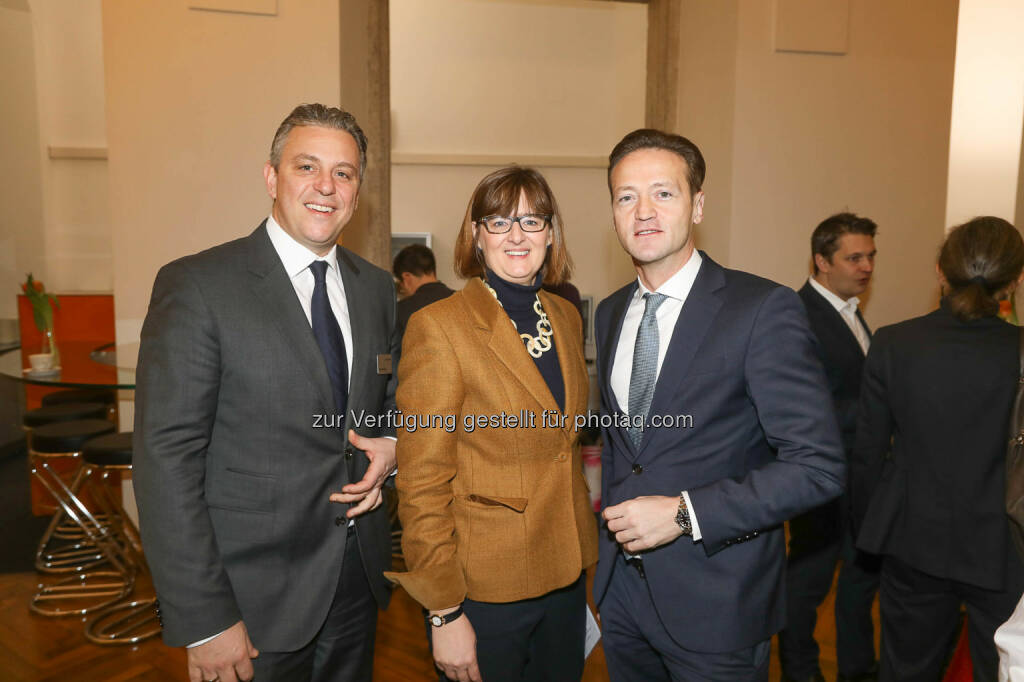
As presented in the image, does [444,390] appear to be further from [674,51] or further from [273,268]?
[674,51]

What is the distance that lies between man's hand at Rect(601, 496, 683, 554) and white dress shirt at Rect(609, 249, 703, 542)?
27cm

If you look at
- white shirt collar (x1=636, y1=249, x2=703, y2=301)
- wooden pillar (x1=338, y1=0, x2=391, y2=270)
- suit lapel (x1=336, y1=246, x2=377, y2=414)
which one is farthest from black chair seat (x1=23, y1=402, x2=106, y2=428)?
white shirt collar (x1=636, y1=249, x2=703, y2=301)

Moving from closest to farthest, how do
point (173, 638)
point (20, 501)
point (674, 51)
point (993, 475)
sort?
point (173, 638) → point (993, 475) → point (20, 501) → point (674, 51)

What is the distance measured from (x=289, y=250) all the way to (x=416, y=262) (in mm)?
2725

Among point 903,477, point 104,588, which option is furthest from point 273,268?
point 104,588

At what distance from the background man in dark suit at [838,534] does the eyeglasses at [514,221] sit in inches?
62.4

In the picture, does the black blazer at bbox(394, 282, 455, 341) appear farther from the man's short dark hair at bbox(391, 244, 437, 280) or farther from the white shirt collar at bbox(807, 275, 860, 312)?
the white shirt collar at bbox(807, 275, 860, 312)

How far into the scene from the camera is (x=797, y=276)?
4.58m

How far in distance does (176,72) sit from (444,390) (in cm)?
326

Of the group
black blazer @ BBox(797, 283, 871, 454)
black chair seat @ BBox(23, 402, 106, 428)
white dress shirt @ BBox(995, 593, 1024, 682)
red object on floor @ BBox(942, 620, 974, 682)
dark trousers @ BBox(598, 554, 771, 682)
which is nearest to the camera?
white dress shirt @ BBox(995, 593, 1024, 682)

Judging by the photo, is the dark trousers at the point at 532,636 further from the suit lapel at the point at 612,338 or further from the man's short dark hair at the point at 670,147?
the man's short dark hair at the point at 670,147

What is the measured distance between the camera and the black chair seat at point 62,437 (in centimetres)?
370

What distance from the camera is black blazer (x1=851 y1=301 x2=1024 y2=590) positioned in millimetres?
2152

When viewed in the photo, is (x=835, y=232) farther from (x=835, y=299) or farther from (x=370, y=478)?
(x=370, y=478)
